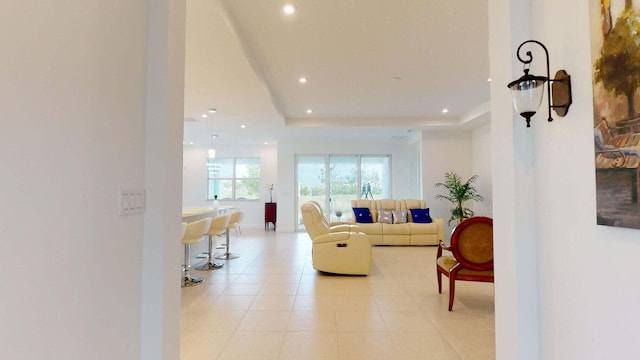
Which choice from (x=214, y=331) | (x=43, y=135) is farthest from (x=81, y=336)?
(x=214, y=331)

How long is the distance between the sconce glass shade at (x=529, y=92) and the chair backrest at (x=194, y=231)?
354cm

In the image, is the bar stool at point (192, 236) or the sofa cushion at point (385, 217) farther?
the sofa cushion at point (385, 217)

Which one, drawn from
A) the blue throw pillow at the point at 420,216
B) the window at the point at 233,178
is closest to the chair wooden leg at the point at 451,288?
the blue throw pillow at the point at 420,216

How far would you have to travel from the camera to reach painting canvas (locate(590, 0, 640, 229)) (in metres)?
0.98

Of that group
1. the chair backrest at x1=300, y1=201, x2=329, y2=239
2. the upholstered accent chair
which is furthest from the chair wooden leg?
the chair backrest at x1=300, y1=201, x2=329, y2=239

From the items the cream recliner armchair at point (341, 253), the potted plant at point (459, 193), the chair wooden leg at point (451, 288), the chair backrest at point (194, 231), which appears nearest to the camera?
the chair wooden leg at point (451, 288)

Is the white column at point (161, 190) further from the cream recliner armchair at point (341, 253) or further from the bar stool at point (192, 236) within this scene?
the cream recliner armchair at point (341, 253)

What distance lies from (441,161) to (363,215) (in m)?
2.51

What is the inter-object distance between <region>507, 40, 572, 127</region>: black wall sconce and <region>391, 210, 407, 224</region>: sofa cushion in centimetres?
569

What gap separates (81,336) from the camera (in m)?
1.18

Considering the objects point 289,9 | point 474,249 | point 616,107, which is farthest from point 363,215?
point 616,107

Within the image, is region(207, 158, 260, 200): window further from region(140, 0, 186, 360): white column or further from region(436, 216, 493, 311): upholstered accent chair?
region(140, 0, 186, 360): white column

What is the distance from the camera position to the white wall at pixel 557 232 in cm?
111

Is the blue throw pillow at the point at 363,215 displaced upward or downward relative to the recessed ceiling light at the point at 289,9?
downward
